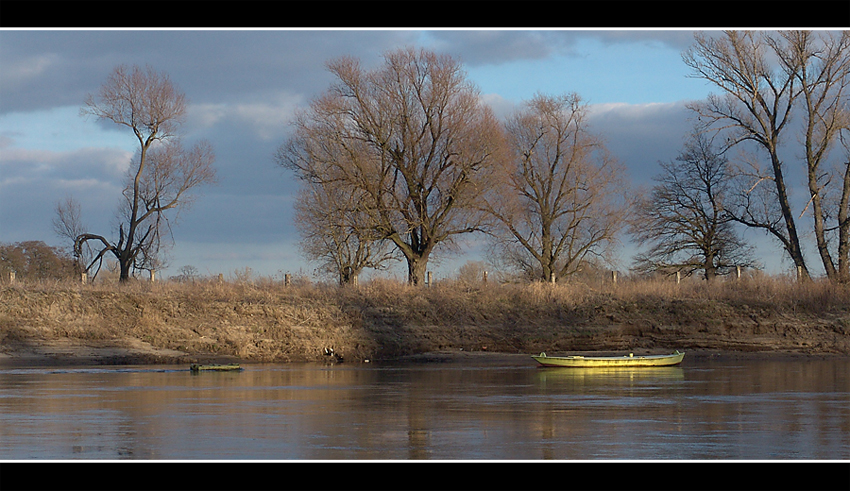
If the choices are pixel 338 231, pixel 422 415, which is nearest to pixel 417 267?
pixel 338 231

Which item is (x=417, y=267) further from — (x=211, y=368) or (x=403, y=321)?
(x=211, y=368)

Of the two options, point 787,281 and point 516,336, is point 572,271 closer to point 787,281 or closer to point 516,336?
point 787,281

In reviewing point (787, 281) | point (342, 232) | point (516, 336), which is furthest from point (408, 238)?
point (787, 281)

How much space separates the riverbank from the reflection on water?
23.7 ft

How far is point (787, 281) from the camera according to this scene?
163 ft

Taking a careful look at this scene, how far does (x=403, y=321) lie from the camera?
4234 centimetres

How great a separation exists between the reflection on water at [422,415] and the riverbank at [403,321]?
7.23m

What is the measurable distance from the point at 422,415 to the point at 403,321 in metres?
24.1

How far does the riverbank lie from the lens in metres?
37.4

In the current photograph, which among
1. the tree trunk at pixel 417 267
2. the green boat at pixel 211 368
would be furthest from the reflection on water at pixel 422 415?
the tree trunk at pixel 417 267

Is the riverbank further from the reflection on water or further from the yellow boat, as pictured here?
the reflection on water

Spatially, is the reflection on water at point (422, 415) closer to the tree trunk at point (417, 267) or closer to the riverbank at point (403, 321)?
the riverbank at point (403, 321)

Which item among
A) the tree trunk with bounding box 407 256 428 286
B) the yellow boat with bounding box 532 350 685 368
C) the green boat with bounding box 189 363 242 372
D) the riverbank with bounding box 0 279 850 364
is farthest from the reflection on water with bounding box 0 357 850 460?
the tree trunk with bounding box 407 256 428 286

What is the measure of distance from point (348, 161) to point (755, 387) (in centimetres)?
3304
